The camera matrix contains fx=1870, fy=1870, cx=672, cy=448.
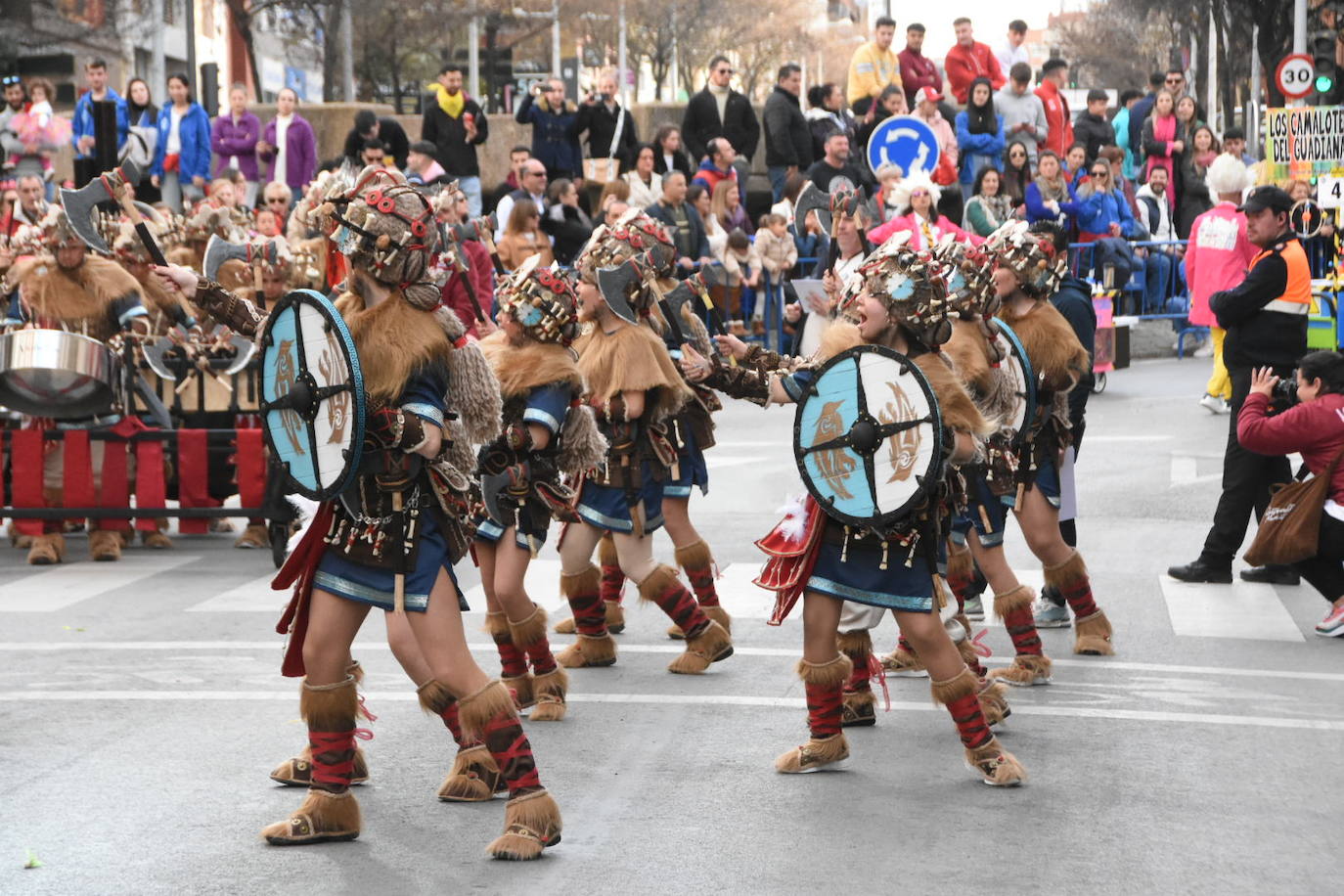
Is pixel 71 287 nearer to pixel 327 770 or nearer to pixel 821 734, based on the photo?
pixel 327 770

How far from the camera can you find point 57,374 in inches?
428

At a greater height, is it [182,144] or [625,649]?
[182,144]

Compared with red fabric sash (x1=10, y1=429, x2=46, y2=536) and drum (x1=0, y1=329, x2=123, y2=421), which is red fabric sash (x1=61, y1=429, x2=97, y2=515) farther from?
drum (x1=0, y1=329, x2=123, y2=421)

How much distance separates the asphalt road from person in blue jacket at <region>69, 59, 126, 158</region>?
876 cm

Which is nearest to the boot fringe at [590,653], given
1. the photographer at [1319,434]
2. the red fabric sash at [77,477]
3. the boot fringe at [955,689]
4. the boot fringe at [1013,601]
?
the boot fringe at [1013,601]

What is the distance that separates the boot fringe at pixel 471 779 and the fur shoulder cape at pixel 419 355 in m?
1.18

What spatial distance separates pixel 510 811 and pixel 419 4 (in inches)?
1416

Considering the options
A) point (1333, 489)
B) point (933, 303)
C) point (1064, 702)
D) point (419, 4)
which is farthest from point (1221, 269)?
point (419, 4)

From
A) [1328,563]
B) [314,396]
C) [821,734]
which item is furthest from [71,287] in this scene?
[1328,563]

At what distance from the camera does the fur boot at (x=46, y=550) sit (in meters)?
11.7

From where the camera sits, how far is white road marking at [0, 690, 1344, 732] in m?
7.68

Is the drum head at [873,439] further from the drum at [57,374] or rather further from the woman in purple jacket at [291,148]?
the woman in purple jacket at [291,148]

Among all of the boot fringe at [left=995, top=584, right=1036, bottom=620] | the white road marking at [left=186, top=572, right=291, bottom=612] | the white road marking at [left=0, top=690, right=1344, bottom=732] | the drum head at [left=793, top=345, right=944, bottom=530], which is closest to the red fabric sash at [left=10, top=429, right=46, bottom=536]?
the white road marking at [left=186, top=572, right=291, bottom=612]

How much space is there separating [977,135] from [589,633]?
13.6 meters
